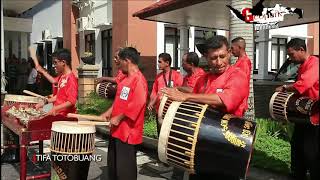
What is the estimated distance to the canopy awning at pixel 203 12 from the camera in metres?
7.58

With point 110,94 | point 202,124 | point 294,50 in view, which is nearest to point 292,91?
A: point 294,50

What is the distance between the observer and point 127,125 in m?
3.82

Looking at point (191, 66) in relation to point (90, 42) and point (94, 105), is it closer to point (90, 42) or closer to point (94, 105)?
point (94, 105)

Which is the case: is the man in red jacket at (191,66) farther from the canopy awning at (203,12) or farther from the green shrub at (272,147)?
the canopy awning at (203,12)

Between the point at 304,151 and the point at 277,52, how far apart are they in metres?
12.4

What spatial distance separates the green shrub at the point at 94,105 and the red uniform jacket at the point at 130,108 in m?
6.06

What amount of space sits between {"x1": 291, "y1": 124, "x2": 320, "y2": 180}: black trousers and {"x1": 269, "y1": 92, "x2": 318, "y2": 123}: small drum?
11 cm

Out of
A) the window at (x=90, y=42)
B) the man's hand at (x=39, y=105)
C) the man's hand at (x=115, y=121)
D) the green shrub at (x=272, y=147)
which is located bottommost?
the green shrub at (x=272, y=147)

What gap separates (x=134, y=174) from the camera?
3.84 meters

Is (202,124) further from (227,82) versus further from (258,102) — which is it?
(258,102)

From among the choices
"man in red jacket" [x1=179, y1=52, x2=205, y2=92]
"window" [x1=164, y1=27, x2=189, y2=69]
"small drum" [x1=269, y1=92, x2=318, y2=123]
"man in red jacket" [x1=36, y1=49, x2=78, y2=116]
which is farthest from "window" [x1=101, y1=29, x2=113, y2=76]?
"small drum" [x1=269, y1=92, x2=318, y2=123]

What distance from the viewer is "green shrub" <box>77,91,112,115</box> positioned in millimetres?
10070

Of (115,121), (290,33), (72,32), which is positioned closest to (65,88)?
(115,121)

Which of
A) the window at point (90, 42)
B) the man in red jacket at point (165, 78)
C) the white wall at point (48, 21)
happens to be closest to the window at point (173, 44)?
the window at point (90, 42)
